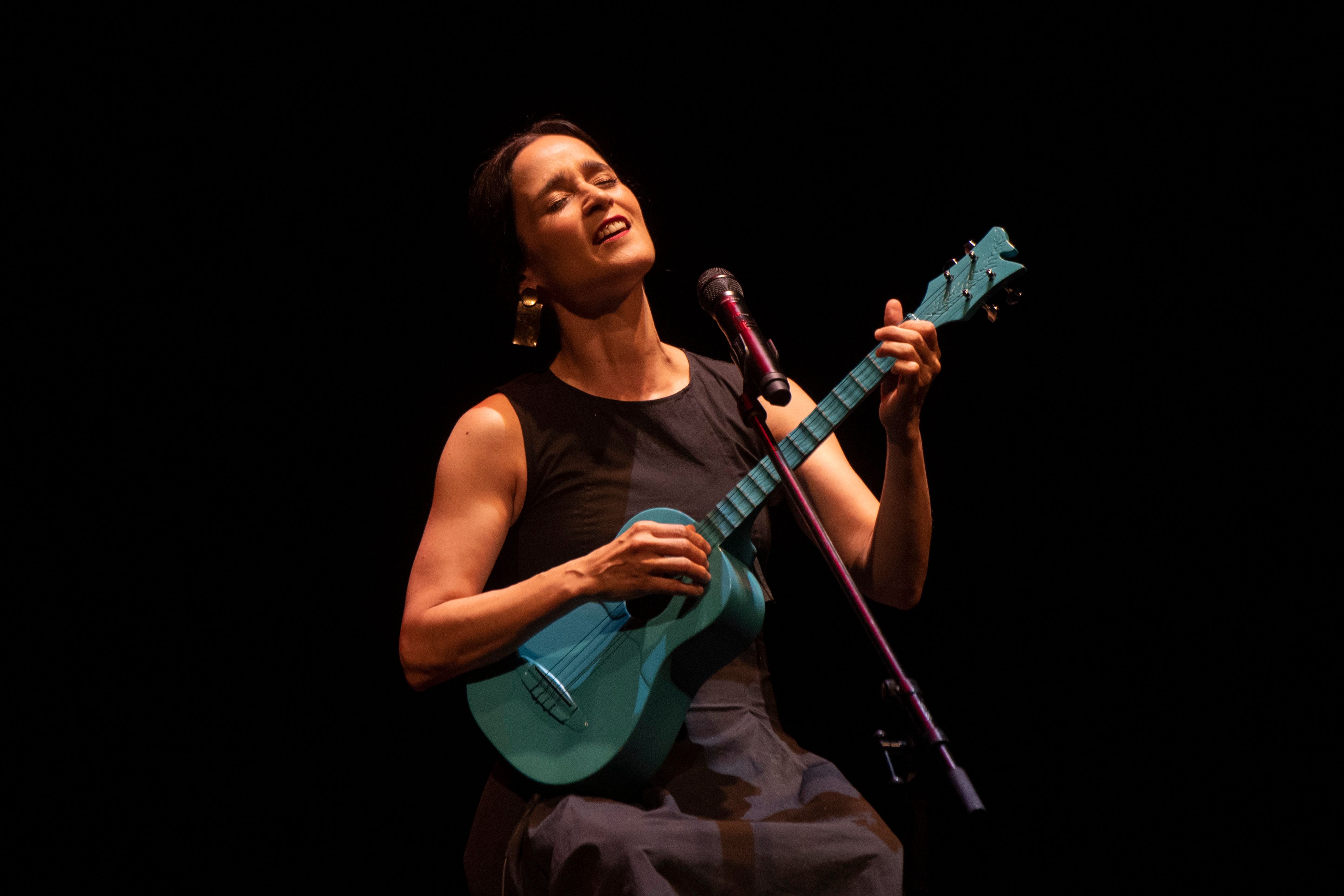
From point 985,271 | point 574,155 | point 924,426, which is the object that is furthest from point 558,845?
point 924,426

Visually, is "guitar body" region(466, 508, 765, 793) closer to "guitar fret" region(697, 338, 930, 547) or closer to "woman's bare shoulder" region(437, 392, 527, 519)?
"guitar fret" region(697, 338, 930, 547)

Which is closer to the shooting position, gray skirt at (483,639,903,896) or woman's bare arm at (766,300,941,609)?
gray skirt at (483,639,903,896)

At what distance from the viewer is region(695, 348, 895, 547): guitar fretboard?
1.60m

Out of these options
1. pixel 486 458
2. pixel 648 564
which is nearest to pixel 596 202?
pixel 486 458

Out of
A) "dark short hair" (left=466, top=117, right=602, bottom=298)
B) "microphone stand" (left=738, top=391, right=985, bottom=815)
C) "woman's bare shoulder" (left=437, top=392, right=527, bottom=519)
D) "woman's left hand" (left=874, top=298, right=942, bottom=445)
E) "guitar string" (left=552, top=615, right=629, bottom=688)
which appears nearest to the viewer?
"microphone stand" (left=738, top=391, right=985, bottom=815)

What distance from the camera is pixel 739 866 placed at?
139cm

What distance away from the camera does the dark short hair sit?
6.72 feet

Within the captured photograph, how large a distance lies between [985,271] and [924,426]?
1078 millimetres

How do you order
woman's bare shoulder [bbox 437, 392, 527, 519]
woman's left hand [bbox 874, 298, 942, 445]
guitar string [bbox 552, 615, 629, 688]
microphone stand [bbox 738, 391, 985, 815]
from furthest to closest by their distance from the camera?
woman's bare shoulder [bbox 437, 392, 527, 519]
guitar string [bbox 552, 615, 629, 688]
woman's left hand [bbox 874, 298, 942, 445]
microphone stand [bbox 738, 391, 985, 815]

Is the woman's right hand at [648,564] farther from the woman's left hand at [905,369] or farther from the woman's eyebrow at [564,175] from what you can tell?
the woman's eyebrow at [564,175]

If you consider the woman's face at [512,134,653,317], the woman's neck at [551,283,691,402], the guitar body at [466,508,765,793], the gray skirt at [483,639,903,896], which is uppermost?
the woman's face at [512,134,653,317]

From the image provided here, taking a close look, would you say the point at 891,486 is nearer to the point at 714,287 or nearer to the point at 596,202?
the point at 714,287

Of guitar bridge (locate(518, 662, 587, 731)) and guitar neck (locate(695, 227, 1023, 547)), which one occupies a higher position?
guitar neck (locate(695, 227, 1023, 547))

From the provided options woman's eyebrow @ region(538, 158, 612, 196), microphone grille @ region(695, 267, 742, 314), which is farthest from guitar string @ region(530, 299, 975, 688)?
woman's eyebrow @ region(538, 158, 612, 196)
